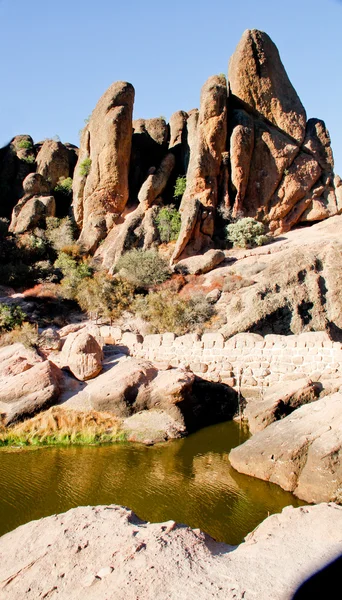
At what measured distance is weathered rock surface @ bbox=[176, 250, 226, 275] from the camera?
23062mm

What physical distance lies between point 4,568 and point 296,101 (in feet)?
108

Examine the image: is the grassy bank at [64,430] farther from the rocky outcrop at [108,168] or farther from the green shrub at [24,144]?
the green shrub at [24,144]

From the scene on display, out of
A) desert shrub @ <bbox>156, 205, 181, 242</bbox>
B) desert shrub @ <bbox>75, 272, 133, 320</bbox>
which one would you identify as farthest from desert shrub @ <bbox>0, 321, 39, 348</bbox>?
desert shrub @ <bbox>156, 205, 181, 242</bbox>

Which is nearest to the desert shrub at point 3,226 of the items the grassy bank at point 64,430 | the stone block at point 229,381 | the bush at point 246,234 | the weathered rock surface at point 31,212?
the weathered rock surface at point 31,212

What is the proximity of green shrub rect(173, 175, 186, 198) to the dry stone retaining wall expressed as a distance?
16076mm

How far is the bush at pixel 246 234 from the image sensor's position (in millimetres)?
26344

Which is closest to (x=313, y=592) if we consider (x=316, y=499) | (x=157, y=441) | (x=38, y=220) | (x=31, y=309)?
(x=316, y=499)

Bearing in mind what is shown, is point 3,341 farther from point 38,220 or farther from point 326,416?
point 38,220

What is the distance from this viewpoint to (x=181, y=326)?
18.5 meters

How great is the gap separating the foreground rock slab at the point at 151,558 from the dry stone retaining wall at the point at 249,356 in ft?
23.6

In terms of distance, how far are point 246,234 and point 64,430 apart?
1811cm

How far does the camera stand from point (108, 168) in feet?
94.4

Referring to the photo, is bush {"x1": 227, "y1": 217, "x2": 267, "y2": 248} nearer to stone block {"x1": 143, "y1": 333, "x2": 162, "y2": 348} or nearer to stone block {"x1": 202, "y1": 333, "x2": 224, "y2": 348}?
stone block {"x1": 143, "y1": 333, "x2": 162, "y2": 348}

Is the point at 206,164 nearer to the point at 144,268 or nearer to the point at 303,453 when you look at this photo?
the point at 144,268
